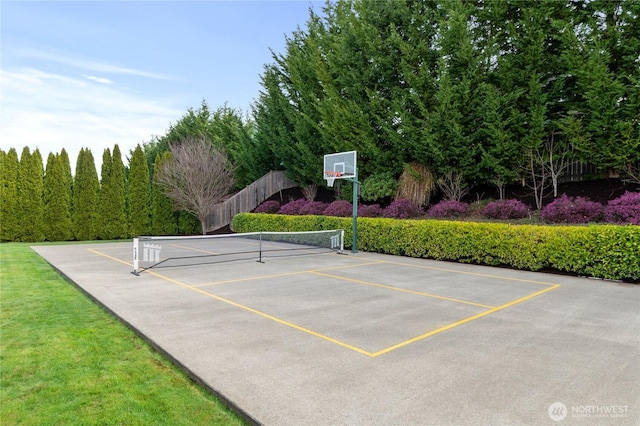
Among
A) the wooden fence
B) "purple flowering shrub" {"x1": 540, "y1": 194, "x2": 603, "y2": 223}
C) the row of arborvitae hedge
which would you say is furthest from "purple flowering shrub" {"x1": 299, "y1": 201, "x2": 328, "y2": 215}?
"purple flowering shrub" {"x1": 540, "y1": 194, "x2": 603, "y2": 223}

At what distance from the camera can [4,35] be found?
32.5 feet

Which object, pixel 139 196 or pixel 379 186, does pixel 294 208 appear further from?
pixel 139 196

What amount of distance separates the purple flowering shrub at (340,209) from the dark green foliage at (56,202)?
14.2 metres

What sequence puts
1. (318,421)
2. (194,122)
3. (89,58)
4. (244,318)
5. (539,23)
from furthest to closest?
1. (194,122)
2. (89,58)
3. (539,23)
4. (244,318)
5. (318,421)

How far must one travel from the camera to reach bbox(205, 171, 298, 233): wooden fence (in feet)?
77.1

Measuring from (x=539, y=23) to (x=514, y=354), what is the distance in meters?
12.3

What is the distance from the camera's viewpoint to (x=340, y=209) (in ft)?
57.2

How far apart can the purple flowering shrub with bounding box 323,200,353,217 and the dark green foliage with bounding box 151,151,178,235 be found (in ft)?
34.7

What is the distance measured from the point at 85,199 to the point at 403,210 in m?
17.3

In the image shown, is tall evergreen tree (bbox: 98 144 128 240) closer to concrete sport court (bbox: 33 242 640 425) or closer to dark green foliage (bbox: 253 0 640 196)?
dark green foliage (bbox: 253 0 640 196)

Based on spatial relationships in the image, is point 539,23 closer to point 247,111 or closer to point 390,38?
point 390,38

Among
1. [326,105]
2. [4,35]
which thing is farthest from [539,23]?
[4,35]

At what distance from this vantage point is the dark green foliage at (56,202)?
1912 cm

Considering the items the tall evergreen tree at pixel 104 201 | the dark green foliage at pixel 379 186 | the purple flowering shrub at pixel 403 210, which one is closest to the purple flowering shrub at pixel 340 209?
the dark green foliage at pixel 379 186
